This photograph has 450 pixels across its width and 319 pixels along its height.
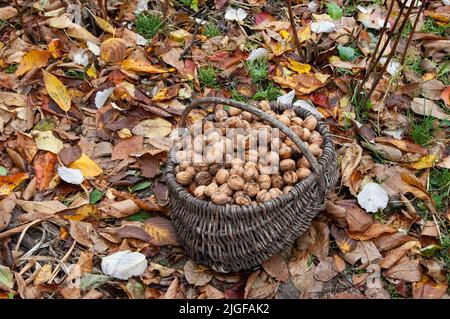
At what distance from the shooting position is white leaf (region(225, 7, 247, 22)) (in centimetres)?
221

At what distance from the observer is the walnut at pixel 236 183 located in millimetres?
1398

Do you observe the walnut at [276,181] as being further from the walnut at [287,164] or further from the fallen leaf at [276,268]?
the fallen leaf at [276,268]

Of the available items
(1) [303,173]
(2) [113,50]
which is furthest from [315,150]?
(2) [113,50]

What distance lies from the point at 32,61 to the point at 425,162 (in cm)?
141

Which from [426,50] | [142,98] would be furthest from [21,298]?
[426,50]

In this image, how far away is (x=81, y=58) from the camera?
80.3 inches

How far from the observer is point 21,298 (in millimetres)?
1432

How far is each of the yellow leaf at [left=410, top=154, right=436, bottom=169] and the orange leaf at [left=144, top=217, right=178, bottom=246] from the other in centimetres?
79

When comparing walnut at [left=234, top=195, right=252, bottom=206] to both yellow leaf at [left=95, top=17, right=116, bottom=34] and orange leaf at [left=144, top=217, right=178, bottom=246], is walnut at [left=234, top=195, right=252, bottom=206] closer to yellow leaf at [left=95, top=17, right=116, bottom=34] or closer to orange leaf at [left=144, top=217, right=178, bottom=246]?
orange leaf at [left=144, top=217, right=178, bottom=246]

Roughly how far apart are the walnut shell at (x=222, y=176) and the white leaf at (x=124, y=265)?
299mm

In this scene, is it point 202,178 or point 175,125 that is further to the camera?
point 175,125

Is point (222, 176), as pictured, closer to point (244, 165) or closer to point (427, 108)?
point (244, 165)

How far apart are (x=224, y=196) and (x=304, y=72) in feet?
2.68

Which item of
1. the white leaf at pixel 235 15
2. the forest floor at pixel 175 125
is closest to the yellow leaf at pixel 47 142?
the forest floor at pixel 175 125
